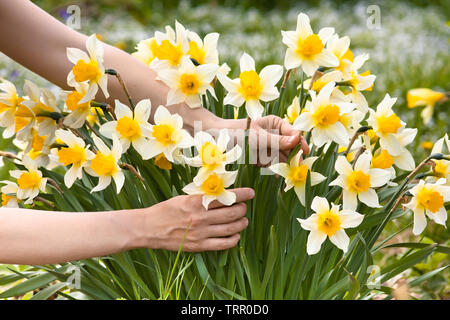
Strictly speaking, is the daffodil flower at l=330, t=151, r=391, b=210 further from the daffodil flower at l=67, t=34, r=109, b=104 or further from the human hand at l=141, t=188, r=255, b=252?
the daffodil flower at l=67, t=34, r=109, b=104

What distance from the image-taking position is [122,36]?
4652mm

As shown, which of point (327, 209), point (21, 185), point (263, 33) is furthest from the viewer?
point (263, 33)

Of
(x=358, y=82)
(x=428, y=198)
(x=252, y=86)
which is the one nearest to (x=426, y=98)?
(x=358, y=82)

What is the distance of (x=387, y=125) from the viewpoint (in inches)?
44.0

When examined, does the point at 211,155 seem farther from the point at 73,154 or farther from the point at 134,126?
the point at 73,154

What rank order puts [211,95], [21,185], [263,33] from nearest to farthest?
[21,185] → [211,95] → [263,33]

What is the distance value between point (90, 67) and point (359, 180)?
55cm

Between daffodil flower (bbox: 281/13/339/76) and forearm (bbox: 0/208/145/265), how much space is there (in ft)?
1.45

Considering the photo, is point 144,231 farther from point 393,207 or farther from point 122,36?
point 122,36

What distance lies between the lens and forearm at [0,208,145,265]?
1062mm

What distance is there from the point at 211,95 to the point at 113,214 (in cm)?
38

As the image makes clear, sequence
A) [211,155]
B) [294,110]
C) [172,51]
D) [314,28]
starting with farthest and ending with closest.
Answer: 1. [314,28]
2. [294,110]
3. [172,51]
4. [211,155]

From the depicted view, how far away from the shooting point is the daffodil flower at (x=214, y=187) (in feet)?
3.46

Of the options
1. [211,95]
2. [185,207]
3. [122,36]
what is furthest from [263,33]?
[185,207]
